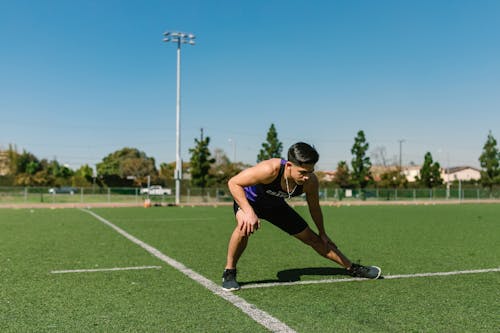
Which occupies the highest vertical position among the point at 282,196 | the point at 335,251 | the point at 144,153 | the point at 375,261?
the point at 144,153

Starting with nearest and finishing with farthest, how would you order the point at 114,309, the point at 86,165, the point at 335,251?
1. the point at 114,309
2. the point at 335,251
3. the point at 86,165

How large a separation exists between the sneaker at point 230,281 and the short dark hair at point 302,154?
143 centimetres

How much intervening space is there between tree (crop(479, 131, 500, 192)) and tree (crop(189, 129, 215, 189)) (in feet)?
143

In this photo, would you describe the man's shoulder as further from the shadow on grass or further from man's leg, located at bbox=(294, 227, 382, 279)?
the shadow on grass

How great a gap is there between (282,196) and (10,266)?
13.8ft

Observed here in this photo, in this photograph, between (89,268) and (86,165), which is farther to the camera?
(86,165)

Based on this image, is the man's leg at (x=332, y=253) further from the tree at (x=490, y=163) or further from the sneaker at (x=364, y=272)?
the tree at (x=490, y=163)

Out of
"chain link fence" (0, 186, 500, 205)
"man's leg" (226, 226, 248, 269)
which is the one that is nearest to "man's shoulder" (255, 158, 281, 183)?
"man's leg" (226, 226, 248, 269)

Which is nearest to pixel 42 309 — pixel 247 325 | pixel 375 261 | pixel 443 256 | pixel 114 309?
pixel 114 309

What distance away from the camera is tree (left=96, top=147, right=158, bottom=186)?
2562 inches

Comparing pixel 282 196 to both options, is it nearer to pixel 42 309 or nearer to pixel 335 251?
pixel 335 251

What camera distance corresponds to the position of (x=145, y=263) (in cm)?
659

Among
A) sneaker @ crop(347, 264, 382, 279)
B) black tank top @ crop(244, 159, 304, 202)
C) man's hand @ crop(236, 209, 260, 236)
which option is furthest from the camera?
sneaker @ crop(347, 264, 382, 279)

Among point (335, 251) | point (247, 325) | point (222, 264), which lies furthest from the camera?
point (222, 264)
